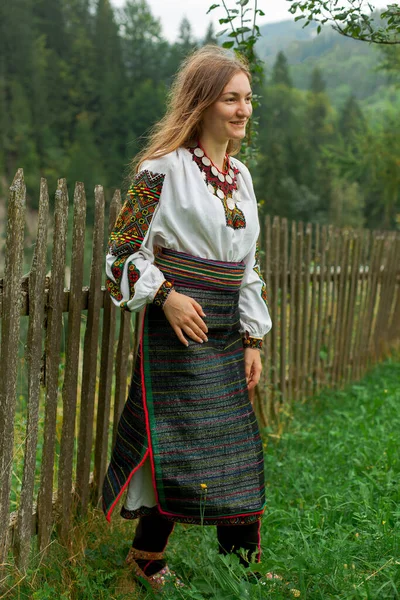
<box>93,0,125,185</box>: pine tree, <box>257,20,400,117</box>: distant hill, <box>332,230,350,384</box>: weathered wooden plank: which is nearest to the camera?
<box>332,230,350,384</box>: weathered wooden plank

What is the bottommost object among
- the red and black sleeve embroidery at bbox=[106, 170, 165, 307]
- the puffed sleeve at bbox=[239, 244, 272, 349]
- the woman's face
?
the puffed sleeve at bbox=[239, 244, 272, 349]

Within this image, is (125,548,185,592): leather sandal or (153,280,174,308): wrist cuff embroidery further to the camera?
(125,548,185,592): leather sandal

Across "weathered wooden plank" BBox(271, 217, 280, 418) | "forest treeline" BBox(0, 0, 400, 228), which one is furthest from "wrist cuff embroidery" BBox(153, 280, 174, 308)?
"forest treeline" BBox(0, 0, 400, 228)

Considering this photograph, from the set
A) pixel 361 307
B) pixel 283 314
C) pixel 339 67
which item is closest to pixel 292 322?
pixel 283 314

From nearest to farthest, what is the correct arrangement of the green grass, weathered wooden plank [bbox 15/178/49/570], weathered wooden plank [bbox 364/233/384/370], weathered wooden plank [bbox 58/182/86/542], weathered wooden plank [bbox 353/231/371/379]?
the green grass < weathered wooden plank [bbox 15/178/49/570] < weathered wooden plank [bbox 58/182/86/542] < weathered wooden plank [bbox 353/231/371/379] < weathered wooden plank [bbox 364/233/384/370]

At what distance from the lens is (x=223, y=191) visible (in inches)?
86.7

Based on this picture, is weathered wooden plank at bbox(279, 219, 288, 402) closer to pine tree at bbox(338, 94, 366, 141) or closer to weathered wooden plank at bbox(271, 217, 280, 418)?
weathered wooden plank at bbox(271, 217, 280, 418)

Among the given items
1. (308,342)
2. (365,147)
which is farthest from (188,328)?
(365,147)

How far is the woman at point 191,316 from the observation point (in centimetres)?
208

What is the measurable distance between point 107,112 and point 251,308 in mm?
63871

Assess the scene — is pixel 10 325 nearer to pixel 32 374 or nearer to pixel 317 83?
pixel 32 374

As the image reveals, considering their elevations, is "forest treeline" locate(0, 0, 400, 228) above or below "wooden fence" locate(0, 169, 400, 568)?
above

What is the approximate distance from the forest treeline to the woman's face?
146 feet

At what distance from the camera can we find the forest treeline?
175 feet
